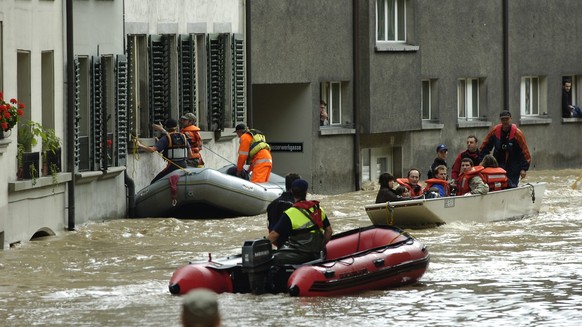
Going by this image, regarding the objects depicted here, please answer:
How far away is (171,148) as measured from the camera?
26797 mm

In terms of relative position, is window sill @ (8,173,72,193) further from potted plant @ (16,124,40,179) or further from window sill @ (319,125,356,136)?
window sill @ (319,125,356,136)

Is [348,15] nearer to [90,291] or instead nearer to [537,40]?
[537,40]

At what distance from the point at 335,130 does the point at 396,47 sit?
294cm

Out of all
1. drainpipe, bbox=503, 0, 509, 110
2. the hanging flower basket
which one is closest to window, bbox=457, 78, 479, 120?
drainpipe, bbox=503, 0, 509, 110

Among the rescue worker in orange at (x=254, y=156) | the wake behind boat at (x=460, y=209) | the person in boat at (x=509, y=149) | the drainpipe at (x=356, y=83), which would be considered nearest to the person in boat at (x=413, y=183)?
the wake behind boat at (x=460, y=209)

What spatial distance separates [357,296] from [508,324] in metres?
2.40

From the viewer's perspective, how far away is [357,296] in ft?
54.7

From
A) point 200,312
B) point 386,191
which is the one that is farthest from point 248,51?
point 200,312

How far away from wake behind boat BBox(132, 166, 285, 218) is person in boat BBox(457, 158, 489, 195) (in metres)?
3.57

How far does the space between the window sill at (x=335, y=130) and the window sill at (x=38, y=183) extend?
1026 cm

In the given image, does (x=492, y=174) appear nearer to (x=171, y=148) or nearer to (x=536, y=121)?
(x=171, y=148)

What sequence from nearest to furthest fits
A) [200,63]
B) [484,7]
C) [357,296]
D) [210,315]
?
[210,315] → [357,296] → [200,63] → [484,7]

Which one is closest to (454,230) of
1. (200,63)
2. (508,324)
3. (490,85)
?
(200,63)

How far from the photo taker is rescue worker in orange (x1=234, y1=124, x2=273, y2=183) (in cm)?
2820
